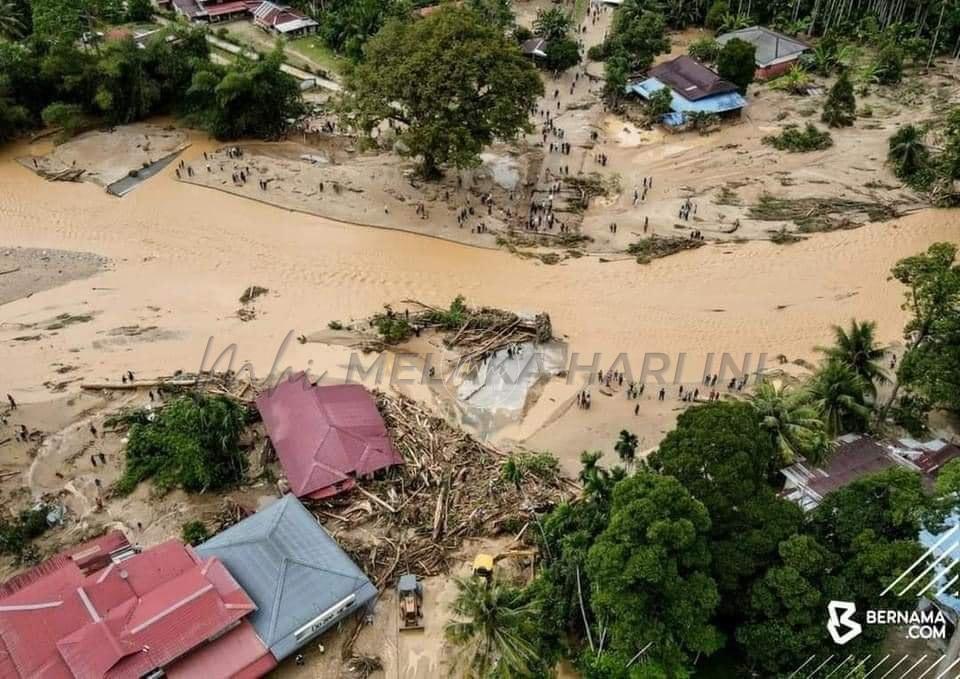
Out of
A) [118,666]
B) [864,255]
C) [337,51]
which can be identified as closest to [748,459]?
[118,666]

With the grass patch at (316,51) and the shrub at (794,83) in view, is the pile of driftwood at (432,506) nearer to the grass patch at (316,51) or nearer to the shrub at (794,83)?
the shrub at (794,83)

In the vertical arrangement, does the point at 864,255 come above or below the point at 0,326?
above

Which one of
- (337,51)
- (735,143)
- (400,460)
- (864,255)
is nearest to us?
(400,460)

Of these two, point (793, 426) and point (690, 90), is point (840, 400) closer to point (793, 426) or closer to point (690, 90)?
point (793, 426)

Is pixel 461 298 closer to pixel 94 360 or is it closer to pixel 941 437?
pixel 94 360

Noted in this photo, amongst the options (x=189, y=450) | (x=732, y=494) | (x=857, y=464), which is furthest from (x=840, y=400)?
(x=189, y=450)
